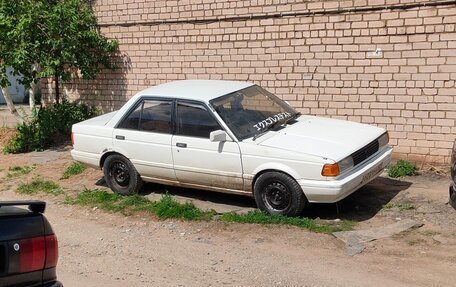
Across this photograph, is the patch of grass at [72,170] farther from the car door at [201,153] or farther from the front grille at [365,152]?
the front grille at [365,152]

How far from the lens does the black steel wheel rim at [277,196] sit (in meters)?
6.84

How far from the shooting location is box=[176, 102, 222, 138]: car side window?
24.3 ft

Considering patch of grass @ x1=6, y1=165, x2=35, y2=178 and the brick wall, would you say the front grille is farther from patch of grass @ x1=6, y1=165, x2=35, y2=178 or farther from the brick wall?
patch of grass @ x1=6, y1=165, x2=35, y2=178

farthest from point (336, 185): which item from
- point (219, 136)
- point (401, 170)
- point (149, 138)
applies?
point (149, 138)

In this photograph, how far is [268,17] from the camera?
9859 millimetres

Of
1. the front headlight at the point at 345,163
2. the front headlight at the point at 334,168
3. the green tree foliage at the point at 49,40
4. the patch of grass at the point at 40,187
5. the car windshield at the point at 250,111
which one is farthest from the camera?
the green tree foliage at the point at 49,40

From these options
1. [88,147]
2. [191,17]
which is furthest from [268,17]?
[88,147]

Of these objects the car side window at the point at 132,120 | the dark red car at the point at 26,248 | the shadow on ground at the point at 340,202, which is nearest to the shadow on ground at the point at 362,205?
the shadow on ground at the point at 340,202

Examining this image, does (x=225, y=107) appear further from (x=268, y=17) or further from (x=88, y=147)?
(x=268, y=17)

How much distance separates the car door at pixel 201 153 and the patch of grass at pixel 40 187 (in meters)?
2.46

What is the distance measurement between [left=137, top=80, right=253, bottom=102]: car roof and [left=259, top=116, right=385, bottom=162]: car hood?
977 millimetres

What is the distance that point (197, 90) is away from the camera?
311 inches

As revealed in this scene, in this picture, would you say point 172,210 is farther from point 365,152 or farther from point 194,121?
point 365,152

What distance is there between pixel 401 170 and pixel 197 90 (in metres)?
3.22
